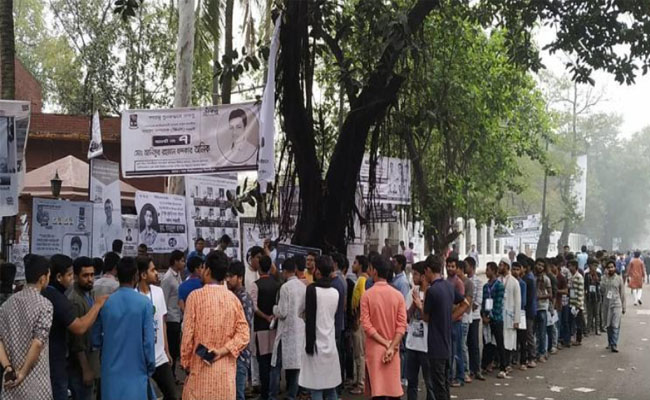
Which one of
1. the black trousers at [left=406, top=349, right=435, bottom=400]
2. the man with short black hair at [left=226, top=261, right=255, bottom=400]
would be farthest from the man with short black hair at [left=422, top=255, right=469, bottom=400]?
the man with short black hair at [left=226, top=261, right=255, bottom=400]

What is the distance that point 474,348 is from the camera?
1311cm

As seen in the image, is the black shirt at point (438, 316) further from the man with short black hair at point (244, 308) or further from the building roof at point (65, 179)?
the building roof at point (65, 179)

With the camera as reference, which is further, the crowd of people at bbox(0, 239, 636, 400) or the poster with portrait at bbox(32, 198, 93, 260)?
the poster with portrait at bbox(32, 198, 93, 260)

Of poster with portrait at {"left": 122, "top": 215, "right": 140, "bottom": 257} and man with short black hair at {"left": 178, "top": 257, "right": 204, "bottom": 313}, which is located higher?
poster with portrait at {"left": 122, "top": 215, "right": 140, "bottom": 257}

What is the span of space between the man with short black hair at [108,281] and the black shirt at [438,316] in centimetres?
341

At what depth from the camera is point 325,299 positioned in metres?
8.71

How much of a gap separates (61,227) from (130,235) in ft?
9.35

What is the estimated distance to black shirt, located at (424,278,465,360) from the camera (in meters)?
9.10

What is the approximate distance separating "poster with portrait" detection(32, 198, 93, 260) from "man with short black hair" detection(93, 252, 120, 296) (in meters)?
1.77

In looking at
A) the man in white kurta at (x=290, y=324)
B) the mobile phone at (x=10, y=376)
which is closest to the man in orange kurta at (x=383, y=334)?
the man in white kurta at (x=290, y=324)

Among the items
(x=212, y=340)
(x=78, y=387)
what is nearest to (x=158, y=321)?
(x=78, y=387)

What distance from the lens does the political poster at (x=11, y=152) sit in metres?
8.59

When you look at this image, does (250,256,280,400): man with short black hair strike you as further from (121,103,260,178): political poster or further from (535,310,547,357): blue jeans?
(535,310,547,357): blue jeans

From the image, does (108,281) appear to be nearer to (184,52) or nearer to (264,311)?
(264,311)
